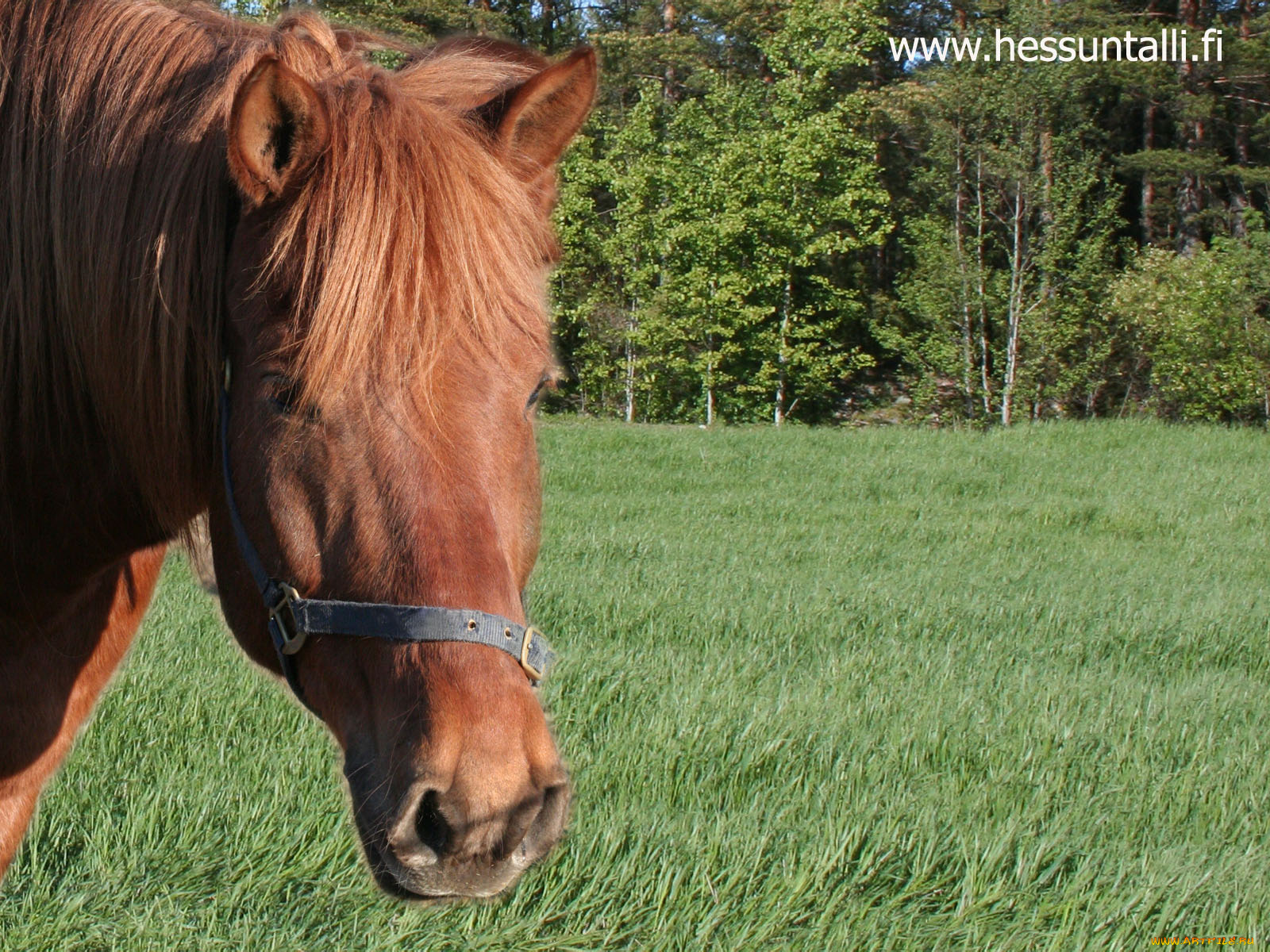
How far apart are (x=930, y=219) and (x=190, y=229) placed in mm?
26842

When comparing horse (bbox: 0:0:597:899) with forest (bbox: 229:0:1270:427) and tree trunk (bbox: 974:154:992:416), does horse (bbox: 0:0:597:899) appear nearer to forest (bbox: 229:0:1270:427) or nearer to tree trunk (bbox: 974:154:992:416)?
forest (bbox: 229:0:1270:427)

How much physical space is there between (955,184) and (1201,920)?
991 inches

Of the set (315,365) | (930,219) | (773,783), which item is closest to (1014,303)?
(930,219)

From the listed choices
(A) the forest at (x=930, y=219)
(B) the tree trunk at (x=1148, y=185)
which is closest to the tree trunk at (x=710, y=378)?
(A) the forest at (x=930, y=219)

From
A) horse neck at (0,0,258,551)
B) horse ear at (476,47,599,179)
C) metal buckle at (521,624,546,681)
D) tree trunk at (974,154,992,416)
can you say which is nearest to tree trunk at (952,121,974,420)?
tree trunk at (974,154,992,416)

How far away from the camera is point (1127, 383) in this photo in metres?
26.5

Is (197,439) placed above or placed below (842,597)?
above

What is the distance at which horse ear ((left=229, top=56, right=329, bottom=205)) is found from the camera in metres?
1.36

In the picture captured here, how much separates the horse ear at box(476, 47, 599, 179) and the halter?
564 millimetres

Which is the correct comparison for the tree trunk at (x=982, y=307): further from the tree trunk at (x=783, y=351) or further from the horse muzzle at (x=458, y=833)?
the horse muzzle at (x=458, y=833)

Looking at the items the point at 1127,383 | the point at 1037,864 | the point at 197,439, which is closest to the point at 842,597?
the point at 1037,864

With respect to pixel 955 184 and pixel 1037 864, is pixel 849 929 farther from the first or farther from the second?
pixel 955 184

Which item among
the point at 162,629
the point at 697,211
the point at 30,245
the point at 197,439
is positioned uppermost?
the point at 697,211

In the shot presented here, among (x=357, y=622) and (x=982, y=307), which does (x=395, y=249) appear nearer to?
(x=357, y=622)
